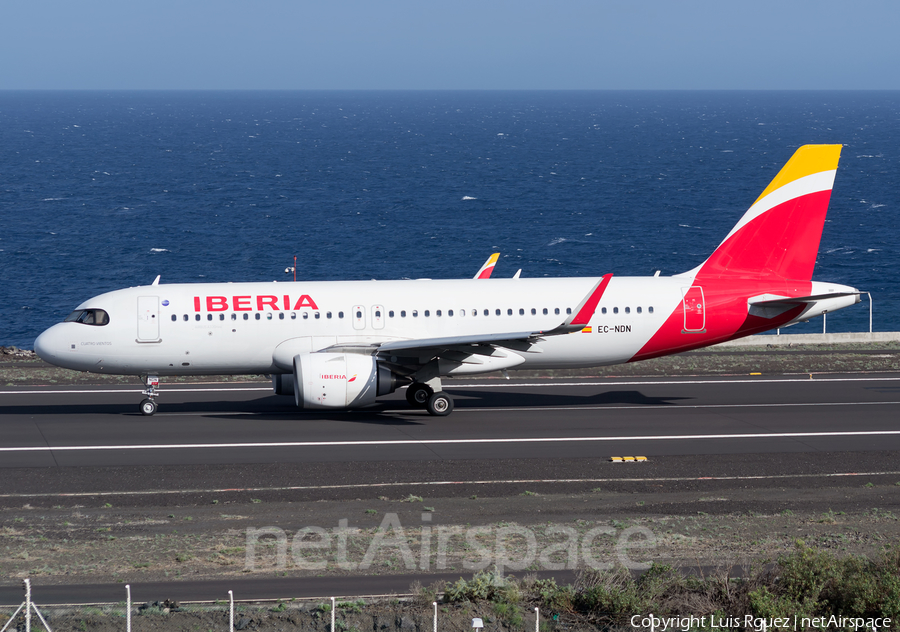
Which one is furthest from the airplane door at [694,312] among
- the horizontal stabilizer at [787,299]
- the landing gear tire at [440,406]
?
the landing gear tire at [440,406]

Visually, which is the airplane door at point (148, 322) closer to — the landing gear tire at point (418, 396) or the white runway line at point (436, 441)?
the white runway line at point (436, 441)

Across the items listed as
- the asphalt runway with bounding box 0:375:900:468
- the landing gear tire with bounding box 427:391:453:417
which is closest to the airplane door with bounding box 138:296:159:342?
the asphalt runway with bounding box 0:375:900:468

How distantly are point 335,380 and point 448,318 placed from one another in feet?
14.2

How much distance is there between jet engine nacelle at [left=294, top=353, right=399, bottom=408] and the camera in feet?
93.6

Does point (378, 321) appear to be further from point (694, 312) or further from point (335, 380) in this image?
point (694, 312)

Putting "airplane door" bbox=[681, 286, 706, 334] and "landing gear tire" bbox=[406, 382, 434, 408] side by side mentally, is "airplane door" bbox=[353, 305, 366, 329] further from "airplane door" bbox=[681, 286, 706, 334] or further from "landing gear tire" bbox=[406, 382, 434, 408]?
"airplane door" bbox=[681, 286, 706, 334]

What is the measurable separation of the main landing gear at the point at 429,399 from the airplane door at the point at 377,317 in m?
2.18

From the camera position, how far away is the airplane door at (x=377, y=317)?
3061cm

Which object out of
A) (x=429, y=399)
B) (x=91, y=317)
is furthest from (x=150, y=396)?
(x=429, y=399)

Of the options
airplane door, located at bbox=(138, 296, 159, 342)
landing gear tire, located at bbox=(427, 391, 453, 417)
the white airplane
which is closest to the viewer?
the white airplane

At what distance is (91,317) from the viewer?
30.2 metres

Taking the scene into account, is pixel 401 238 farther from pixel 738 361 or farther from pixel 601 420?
pixel 601 420

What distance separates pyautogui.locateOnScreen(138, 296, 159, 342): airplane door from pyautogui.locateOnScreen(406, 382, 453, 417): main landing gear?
7.91 meters

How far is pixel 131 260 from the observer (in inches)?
3573
